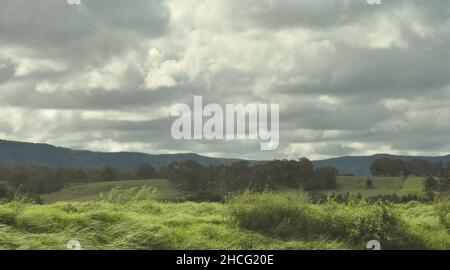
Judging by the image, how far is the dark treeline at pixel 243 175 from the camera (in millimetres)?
100875

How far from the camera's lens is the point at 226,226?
67.0ft

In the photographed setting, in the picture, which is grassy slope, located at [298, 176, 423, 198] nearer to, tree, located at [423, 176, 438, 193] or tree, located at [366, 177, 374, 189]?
tree, located at [366, 177, 374, 189]

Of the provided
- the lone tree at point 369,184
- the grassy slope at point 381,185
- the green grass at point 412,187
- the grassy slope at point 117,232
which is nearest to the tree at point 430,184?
the green grass at point 412,187

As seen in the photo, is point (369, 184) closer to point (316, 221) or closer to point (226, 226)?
point (316, 221)

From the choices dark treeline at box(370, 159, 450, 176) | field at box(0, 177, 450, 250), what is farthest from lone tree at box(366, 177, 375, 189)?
field at box(0, 177, 450, 250)

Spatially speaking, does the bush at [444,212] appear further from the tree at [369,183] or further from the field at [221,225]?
the tree at [369,183]

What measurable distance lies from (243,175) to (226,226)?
89747mm

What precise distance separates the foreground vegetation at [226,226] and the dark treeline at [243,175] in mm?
70698

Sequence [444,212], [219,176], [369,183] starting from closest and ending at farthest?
1. [444,212]
2. [219,176]
3. [369,183]

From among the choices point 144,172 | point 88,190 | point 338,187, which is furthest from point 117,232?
point 144,172

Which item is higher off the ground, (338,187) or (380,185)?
(380,185)

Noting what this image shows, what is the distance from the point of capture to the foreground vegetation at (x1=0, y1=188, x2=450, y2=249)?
56.6 feet

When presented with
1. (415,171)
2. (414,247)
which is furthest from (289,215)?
(415,171)
